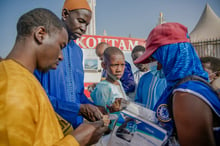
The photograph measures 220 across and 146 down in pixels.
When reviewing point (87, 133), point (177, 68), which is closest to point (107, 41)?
point (177, 68)

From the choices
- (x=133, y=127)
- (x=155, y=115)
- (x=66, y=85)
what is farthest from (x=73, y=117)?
(x=155, y=115)

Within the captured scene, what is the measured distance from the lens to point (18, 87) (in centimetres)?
84

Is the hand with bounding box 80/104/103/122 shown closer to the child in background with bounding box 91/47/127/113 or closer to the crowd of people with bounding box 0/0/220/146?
the crowd of people with bounding box 0/0/220/146

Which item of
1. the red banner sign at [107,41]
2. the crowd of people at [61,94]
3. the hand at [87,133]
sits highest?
the red banner sign at [107,41]

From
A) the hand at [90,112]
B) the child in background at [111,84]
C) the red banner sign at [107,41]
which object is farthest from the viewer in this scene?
the red banner sign at [107,41]

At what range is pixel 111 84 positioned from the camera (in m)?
2.99

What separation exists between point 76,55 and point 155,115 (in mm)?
1448

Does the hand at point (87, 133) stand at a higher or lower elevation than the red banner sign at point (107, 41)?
lower

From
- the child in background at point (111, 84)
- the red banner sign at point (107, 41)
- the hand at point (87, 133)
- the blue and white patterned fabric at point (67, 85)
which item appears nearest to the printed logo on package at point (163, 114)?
the hand at point (87, 133)

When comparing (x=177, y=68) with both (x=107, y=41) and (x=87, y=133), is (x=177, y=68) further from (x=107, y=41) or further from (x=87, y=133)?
(x=107, y=41)

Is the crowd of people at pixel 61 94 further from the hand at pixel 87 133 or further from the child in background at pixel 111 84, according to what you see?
the child in background at pixel 111 84

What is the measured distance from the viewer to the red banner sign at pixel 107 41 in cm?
976

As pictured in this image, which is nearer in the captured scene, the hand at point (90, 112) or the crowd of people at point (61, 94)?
the crowd of people at point (61, 94)

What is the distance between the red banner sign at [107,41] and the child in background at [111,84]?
21.4 ft
